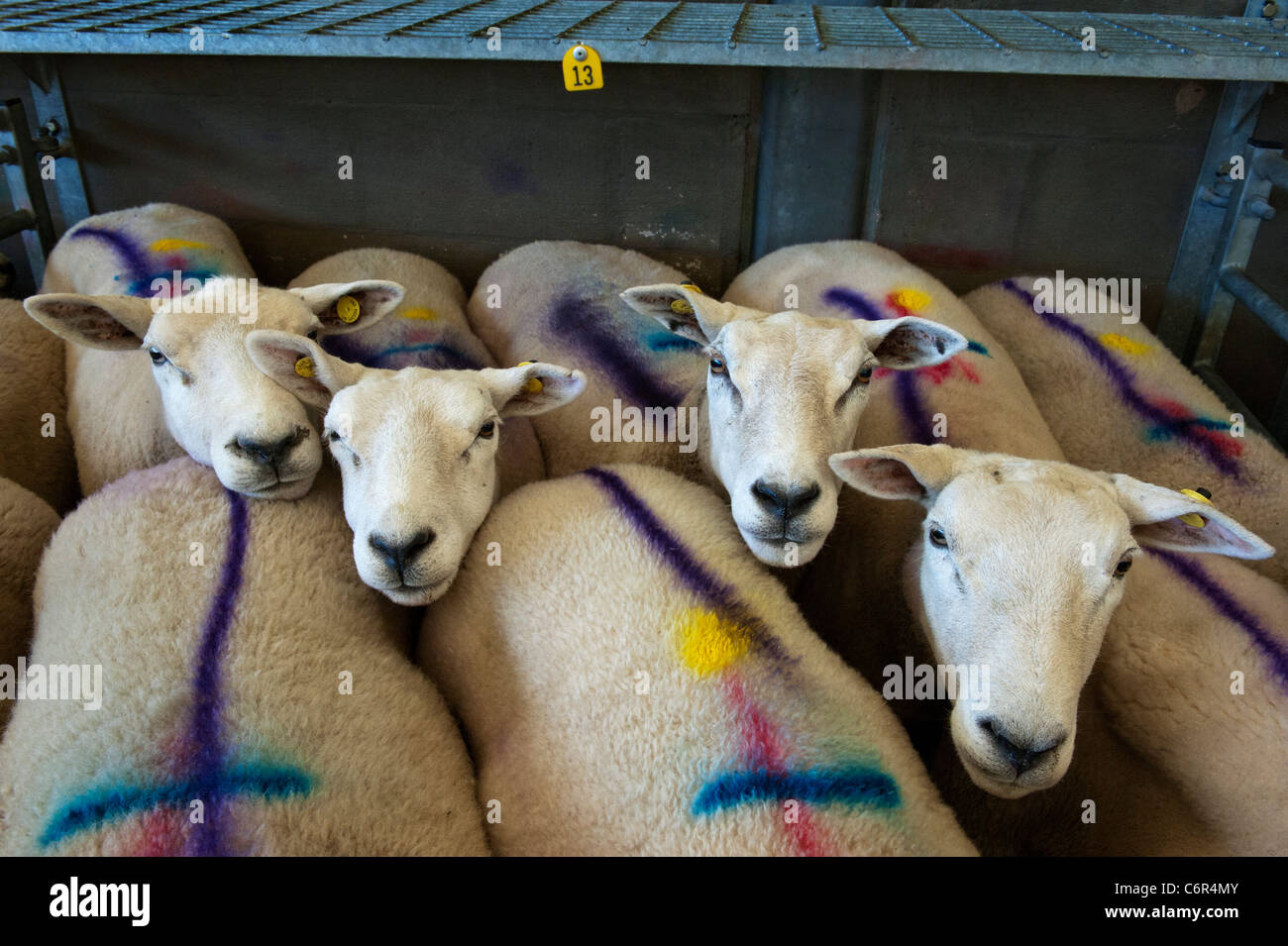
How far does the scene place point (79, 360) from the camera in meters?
4.08

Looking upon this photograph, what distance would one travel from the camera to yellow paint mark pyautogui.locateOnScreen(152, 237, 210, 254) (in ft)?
13.7

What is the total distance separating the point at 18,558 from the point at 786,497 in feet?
8.33

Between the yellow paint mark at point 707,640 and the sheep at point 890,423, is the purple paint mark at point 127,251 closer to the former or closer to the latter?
the sheep at point 890,423

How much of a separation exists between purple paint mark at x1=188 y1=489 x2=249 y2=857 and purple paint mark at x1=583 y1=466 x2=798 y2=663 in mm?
1177

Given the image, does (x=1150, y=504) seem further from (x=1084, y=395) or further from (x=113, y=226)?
(x=113, y=226)

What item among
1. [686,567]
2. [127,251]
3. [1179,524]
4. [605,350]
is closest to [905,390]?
[1179,524]

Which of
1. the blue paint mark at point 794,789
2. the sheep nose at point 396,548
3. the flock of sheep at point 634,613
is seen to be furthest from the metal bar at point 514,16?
the blue paint mark at point 794,789

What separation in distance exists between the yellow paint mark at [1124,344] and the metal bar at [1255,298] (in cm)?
45

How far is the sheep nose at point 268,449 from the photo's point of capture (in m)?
2.73

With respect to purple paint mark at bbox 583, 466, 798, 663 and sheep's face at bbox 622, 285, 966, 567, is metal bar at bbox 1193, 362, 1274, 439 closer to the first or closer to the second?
sheep's face at bbox 622, 285, 966, 567

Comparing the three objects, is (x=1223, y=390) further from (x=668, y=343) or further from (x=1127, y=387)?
(x=668, y=343)

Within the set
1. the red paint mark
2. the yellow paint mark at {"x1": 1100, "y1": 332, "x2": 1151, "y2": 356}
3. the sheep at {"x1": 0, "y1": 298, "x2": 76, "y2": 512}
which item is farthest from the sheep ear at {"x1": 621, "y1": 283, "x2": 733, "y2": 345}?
the sheep at {"x1": 0, "y1": 298, "x2": 76, "y2": 512}
